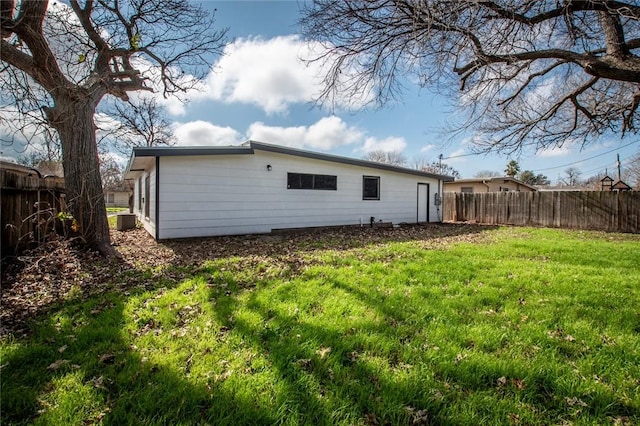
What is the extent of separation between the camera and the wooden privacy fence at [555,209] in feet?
38.9

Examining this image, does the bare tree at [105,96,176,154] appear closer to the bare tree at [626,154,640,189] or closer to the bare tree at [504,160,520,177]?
the bare tree at [504,160,520,177]

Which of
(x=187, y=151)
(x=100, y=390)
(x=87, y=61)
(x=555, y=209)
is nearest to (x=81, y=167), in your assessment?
(x=187, y=151)

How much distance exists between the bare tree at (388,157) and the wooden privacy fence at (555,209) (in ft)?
86.8

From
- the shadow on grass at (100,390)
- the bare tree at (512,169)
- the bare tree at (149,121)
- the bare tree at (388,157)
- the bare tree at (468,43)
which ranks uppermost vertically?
the bare tree at (388,157)

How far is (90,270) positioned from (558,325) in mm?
6698

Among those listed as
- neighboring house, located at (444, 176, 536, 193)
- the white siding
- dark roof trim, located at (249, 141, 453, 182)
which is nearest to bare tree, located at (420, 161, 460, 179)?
neighboring house, located at (444, 176, 536, 193)

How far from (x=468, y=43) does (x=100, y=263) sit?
709cm

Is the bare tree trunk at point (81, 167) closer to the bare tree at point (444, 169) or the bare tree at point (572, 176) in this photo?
the bare tree at point (444, 169)

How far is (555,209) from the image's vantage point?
1338 centimetres

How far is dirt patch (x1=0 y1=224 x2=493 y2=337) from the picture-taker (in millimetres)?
3748

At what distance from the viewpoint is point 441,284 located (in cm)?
450

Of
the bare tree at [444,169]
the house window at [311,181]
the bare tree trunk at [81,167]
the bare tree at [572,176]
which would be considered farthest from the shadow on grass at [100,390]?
the bare tree at [572,176]

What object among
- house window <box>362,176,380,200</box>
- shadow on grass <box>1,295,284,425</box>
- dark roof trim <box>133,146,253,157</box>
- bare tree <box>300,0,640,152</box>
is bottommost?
shadow on grass <box>1,295,284,425</box>

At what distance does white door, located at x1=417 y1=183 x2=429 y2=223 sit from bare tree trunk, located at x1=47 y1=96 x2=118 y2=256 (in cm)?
1303
